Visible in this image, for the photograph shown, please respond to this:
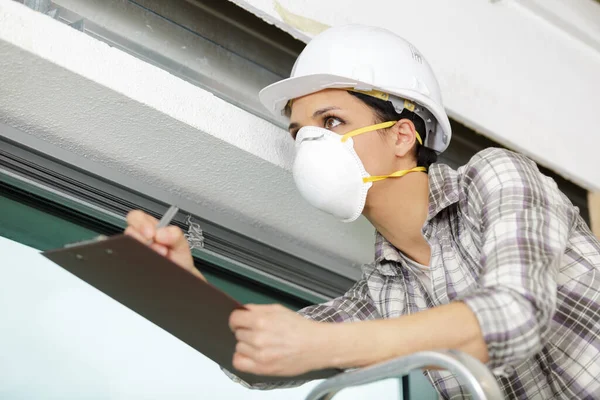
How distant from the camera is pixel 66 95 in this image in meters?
1.43

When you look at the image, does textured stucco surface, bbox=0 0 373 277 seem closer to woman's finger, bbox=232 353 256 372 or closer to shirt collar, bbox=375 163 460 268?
shirt collar, bbox=375 163 460 268

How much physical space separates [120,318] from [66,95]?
483 millimetres

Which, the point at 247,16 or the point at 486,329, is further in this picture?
the point at 247,16

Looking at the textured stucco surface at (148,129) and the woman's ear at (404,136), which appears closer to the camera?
the textured stucco surface at (148,129)

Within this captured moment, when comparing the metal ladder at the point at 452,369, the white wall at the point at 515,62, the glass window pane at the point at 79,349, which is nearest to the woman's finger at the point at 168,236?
the metal ladder at the point at 452,369

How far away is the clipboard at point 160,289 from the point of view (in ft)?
2.80

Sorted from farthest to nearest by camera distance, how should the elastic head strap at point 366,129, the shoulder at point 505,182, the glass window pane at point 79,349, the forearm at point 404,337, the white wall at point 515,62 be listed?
the white wall at point 515,62 < the elastic head strap at point 366,129 < the glass window pane at point 79,349 < the shoulder at point 505,182 < the forearm at point 404,337

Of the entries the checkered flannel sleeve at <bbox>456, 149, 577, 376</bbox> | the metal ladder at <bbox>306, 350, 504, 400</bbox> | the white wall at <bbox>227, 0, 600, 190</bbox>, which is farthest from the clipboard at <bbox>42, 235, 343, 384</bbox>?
the white wall at <bbox>227, 0, 600, 190</bbox>

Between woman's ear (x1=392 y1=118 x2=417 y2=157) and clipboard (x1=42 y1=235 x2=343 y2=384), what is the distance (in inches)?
25.0

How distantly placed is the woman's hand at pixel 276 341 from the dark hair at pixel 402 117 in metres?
0.71

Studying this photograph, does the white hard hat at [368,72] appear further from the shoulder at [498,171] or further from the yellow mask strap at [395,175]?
the shoulder at [498,171]

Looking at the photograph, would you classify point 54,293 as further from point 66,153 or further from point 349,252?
point 349,252

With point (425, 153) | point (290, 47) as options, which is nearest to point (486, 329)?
point (425, 153)

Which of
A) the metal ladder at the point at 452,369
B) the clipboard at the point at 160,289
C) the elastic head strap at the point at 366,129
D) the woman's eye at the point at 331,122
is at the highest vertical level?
the woman's eye at the point at 331,122
